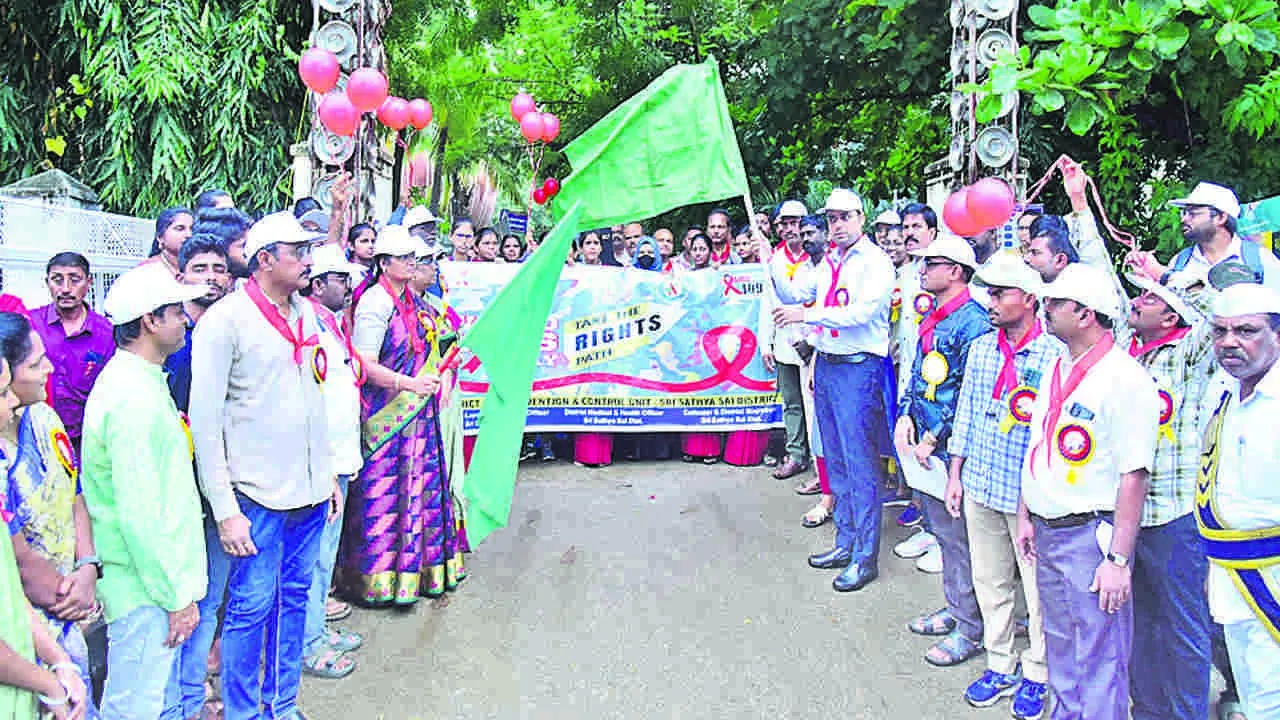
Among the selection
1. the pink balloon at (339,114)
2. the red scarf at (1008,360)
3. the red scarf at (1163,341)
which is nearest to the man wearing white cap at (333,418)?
the pink balloon at (339,114)

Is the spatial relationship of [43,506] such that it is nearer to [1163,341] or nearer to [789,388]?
[1163,341]

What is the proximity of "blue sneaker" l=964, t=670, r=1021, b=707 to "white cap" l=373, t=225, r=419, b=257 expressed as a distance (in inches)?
136

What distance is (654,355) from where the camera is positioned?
8766 mm

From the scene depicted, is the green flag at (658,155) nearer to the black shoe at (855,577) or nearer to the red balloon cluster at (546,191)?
the black shoe at (855,577)

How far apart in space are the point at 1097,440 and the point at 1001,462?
82 cm

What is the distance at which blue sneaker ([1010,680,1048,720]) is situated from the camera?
13.4 feet

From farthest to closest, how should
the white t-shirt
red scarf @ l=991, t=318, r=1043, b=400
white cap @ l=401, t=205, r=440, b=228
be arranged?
white cap @ l=401, t=205, r=440, b=228
red scarf @ l=991, t=318, r=1043, b=400
the white t-shirt

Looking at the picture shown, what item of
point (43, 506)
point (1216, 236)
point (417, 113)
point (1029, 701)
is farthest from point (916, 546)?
→ point (417, 113)

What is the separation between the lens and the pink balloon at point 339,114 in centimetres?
683

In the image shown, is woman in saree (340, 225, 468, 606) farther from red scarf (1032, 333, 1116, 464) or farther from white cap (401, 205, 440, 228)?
red scarf (1032, 333, 1116, 464)

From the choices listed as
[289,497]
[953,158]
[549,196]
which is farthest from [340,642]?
[549,196]

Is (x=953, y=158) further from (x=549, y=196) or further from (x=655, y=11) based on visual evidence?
(x=549, y=196)

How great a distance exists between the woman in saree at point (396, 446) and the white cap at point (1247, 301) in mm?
3642

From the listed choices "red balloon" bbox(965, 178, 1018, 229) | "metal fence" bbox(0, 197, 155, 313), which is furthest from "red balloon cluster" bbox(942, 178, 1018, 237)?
"metal fence" bbox(0, 197, 155, 313)
